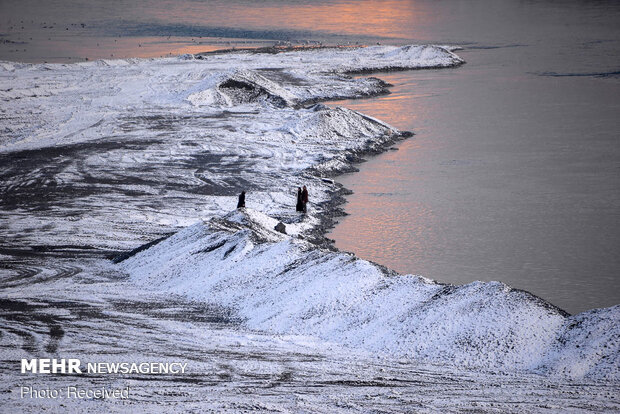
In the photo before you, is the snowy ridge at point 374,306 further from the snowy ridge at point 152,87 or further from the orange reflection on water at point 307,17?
the orange reflection on water at point 307,17

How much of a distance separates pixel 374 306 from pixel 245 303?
2592 millimetres

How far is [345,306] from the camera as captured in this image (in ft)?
40.8

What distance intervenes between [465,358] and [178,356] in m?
4.26

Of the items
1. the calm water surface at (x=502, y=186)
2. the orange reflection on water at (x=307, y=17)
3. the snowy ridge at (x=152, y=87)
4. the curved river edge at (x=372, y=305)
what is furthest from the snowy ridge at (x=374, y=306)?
the orange reflection on water at (x=307, y=17)

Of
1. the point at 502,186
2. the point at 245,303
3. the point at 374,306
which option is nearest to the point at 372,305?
the point at 374,306

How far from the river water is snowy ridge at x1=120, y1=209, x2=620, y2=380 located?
3618mm

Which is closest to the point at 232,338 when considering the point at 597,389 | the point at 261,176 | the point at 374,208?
the point at 597,389

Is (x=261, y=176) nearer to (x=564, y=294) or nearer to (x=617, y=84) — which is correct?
(x=564, y=294)

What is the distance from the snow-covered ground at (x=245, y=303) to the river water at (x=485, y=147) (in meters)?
2.50

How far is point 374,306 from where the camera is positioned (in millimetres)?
12266

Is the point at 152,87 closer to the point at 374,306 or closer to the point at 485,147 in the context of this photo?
the point at 485,147

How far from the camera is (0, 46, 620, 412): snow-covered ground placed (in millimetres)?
9133

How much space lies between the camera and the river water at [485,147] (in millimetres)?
17406

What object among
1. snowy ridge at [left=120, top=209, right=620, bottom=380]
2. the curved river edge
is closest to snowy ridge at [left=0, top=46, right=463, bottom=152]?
the curved river edge
